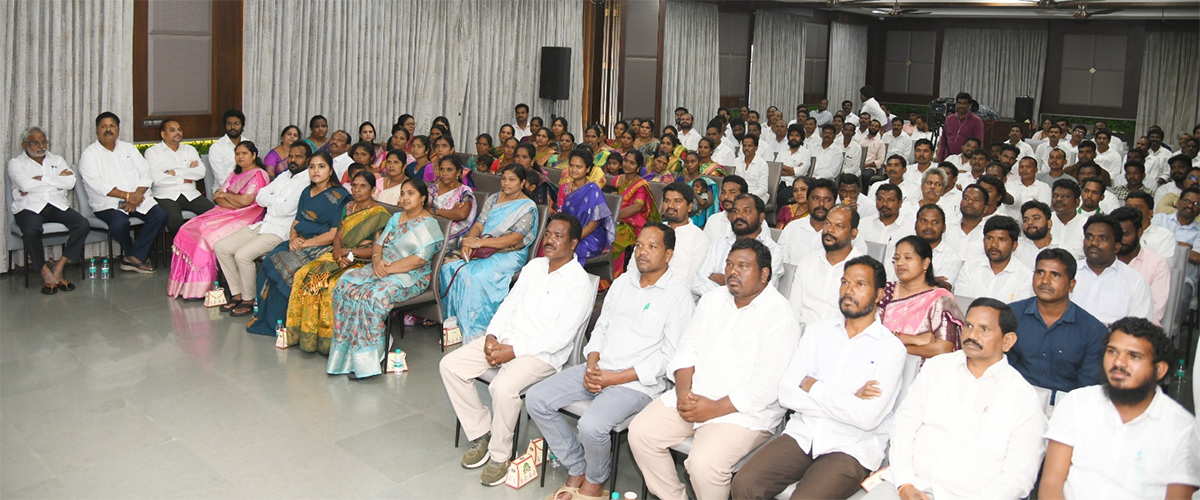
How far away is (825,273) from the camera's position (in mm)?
4664

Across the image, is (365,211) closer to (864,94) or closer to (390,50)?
(390,50)

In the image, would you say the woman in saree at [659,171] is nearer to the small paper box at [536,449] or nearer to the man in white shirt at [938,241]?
the man in white shirt at [938,241]

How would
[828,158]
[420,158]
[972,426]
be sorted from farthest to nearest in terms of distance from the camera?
[828,158] → [420,158] → [972,426]

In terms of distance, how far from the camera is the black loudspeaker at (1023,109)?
1617cm

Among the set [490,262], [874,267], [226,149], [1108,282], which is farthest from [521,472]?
[226,149]

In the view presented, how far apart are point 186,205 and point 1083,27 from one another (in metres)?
15.0

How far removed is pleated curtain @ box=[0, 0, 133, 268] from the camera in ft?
23.9

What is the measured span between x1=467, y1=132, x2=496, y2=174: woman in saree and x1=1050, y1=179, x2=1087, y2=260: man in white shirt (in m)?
4.55

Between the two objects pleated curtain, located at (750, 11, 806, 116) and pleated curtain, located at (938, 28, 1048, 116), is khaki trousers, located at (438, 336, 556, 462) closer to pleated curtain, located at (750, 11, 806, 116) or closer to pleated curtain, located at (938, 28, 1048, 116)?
pleated curtain, located at (750, 11, 806, 116)

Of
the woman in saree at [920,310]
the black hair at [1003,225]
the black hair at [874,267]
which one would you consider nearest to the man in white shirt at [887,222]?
the black hair at [1003,225]

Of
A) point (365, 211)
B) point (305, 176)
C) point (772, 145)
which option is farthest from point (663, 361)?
point (772, 145)

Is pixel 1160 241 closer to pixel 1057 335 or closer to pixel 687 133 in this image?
pixel 1057 335

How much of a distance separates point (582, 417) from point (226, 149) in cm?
558

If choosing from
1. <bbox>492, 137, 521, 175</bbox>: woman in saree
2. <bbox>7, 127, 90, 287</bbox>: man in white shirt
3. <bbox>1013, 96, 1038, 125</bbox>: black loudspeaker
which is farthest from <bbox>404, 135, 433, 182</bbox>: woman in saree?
<bbox>1013, 96, 1038, 125</bbox>: black loudspeaker
